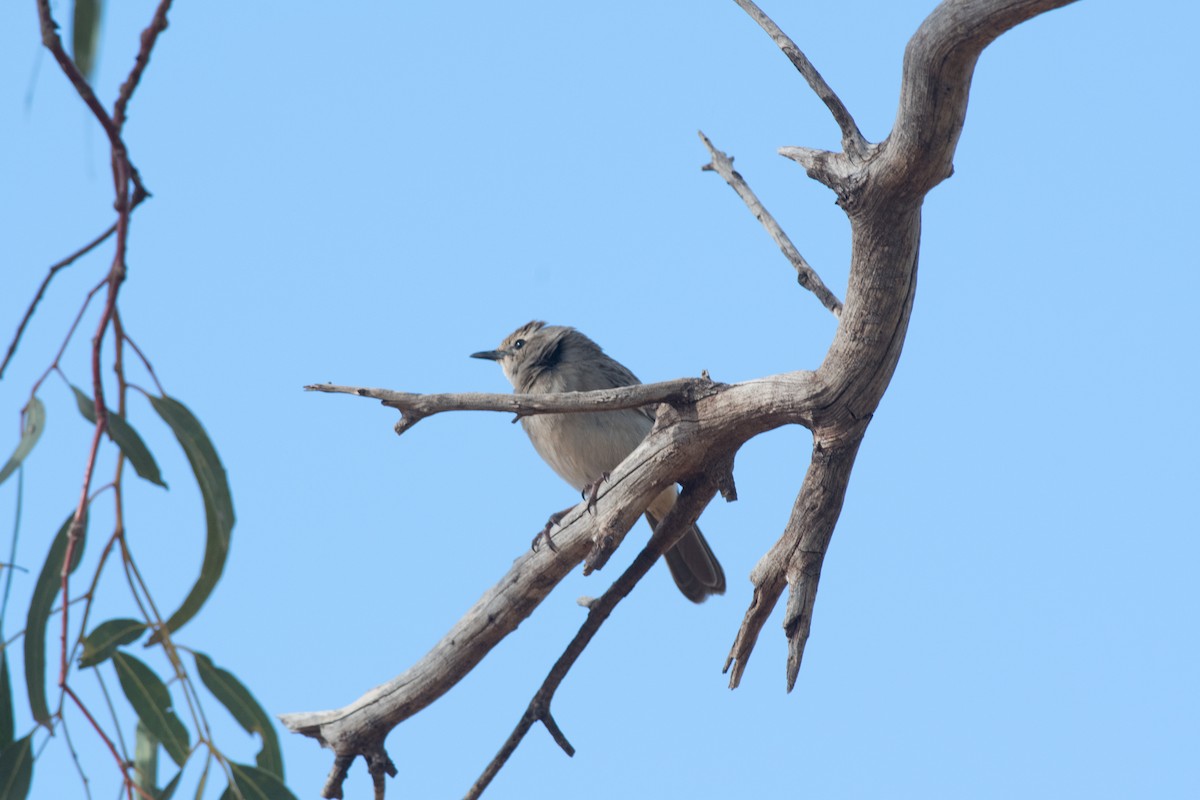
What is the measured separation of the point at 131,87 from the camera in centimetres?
159

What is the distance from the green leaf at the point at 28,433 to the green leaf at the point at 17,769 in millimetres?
703

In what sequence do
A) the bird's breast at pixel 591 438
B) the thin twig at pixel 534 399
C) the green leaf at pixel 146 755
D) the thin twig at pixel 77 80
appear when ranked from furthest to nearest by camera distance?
the bird's breast at pixel 591 438 → the thin twig at pixel 534 399 → the green leaf at pixel 146 755 → the thin twig at pixel 77 80

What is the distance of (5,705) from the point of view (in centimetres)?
281

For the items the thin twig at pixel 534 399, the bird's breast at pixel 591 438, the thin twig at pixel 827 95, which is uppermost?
the bird's breast at pixel 591 438

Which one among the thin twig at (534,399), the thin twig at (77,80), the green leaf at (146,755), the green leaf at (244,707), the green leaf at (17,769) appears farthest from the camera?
the thin twig at (534,399)

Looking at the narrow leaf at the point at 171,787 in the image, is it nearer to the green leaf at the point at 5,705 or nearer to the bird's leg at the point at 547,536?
the green leaf at the point at 5,705

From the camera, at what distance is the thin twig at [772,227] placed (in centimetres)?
438

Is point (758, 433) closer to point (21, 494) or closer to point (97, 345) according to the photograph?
point (21, 494)

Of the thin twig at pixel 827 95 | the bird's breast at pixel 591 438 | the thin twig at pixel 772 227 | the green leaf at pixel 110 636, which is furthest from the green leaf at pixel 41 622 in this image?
the bird's breast at pixel 591 438

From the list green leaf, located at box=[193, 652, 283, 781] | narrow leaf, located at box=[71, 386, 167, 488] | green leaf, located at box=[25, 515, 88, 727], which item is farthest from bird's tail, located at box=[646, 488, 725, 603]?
narrow leaf, located at box=[71, 386, 167, 488]

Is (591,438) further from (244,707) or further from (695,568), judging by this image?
(244,707)

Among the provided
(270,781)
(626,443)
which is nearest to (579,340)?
(626,443)

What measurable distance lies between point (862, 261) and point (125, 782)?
2.21 meters

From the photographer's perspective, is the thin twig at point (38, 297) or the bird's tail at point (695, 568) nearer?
the thin twig at point (38, 297)
